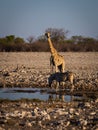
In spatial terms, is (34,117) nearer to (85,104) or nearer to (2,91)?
(85,104)

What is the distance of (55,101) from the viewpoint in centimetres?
1602

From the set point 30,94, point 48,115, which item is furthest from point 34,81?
point 48,115

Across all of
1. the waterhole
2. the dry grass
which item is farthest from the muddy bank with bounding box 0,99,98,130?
the dry grass

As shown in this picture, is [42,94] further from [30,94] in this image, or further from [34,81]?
[34,81]

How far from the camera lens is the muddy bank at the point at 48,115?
1135 centimetres

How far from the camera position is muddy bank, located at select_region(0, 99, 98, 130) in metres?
11.4

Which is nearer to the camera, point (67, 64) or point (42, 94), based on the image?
point (42, 94)

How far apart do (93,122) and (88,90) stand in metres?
7.84

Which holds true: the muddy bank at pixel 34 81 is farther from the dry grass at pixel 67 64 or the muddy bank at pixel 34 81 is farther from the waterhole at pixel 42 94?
the dry grass at pixel 67 64

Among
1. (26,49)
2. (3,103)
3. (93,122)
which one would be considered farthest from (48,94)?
(26,49)

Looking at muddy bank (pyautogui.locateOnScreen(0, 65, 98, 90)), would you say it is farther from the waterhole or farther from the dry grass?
the dry grass

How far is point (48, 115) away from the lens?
12469 mm

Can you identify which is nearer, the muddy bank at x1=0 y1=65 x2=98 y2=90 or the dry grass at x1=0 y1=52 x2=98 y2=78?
the muddy bank at x1=0 y1=65 x2=98 y2=90

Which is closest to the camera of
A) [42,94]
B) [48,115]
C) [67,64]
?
[48,115]
